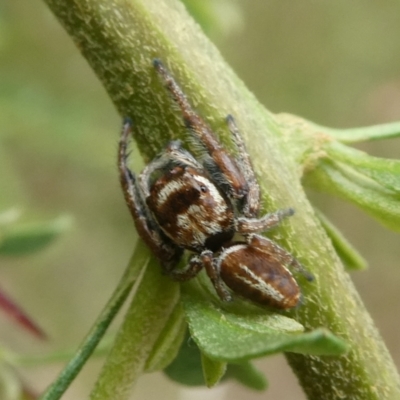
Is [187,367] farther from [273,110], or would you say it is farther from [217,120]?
[273,110]

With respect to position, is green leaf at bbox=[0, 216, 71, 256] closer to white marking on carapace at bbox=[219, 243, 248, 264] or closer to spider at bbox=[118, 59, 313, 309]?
spider at bbox=[118, 59, 313, 309]

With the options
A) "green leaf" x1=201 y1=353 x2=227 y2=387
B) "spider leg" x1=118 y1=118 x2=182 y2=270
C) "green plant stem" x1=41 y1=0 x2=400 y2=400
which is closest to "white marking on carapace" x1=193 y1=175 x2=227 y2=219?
"spider leg" x1=118 y1=118 x2=182 y2=270

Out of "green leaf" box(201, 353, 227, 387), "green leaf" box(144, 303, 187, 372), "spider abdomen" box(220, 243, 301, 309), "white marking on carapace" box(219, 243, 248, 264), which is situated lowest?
"green leaf" box(201, 353, 227, 387)

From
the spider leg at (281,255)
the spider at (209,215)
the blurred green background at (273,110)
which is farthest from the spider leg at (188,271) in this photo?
the blurred green background at (273,110)

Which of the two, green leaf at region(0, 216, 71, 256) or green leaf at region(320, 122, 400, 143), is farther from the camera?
green leaf at region(0, 216, 71, 256)

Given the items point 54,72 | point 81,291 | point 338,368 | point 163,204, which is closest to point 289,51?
point 54,72

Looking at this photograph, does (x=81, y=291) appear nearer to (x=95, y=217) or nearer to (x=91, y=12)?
(x=95, y=217)
